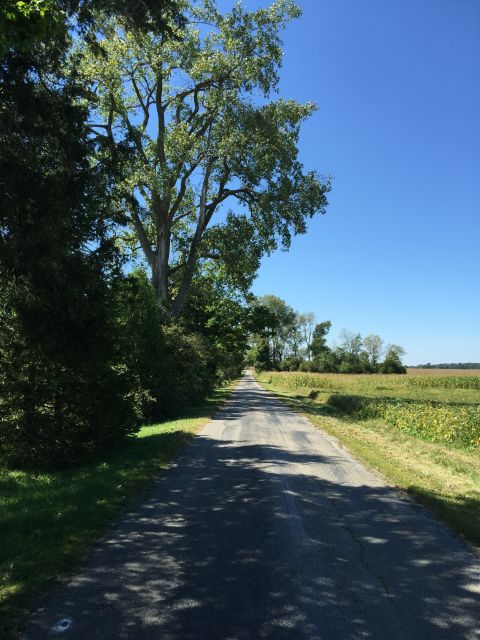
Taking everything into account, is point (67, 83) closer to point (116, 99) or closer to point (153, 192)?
point (153, 192)

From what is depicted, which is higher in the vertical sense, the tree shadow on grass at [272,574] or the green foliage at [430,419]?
the green foliage at [430,419]

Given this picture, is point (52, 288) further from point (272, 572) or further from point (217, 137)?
point (217, 137)

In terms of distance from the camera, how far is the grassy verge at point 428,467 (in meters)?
6.73

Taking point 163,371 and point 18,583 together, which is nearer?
point 18,583

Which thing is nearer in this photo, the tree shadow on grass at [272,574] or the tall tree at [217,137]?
the tree shadow on grass at [272,574]

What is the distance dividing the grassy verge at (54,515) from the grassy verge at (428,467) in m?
4.66

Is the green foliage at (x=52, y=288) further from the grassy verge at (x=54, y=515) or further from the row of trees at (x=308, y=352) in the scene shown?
the row of trees at (x=308, y=352)

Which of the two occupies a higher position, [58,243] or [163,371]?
[58,243]

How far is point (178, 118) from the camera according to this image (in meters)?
27.0

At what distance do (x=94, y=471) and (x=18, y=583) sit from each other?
5.00m

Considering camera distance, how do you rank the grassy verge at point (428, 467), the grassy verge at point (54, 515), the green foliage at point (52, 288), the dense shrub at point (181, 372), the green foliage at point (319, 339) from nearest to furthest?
1. the grassy verge at point (54, 515)
2. the grassy verge at point (428, 467)
3. the green foliage at point (52, 288)
4. the dense shrub at point (181, 372)
5. the green foliage at point (319, 339)

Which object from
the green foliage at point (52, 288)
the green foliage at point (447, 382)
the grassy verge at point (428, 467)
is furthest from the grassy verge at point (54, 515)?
the green foliage at point (447, 382)

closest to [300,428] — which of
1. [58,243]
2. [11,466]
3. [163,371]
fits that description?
[163,371]

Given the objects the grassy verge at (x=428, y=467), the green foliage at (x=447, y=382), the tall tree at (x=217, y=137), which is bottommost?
the grassy verge at (x=428, y=467)
